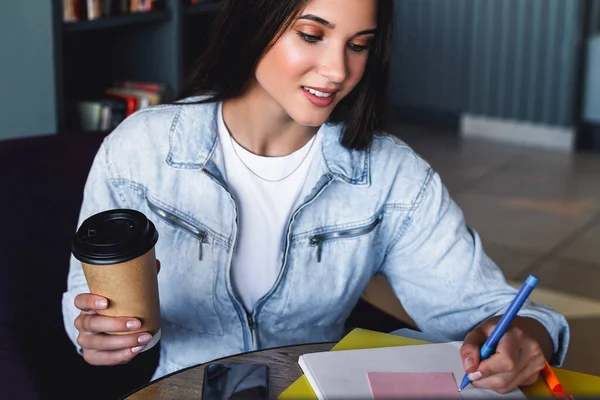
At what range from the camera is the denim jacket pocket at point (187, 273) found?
149cm

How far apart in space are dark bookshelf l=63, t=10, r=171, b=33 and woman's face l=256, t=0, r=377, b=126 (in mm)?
1225

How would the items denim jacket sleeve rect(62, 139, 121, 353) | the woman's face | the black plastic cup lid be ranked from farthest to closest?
denim jacket sleeve rect(62, 139, 121, 353), the woman's face, the black plastic cup lid

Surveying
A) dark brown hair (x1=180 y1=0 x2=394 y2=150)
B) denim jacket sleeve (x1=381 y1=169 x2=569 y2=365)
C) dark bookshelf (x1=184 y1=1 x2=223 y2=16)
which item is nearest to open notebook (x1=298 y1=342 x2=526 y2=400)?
denim jacket sleeve (x1=381 y1=169 x2=569 y2=365)

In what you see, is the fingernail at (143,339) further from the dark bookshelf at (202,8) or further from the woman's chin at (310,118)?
the dark bookshelf at (202,8)

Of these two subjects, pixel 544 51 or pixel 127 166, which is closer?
pixel 127 166

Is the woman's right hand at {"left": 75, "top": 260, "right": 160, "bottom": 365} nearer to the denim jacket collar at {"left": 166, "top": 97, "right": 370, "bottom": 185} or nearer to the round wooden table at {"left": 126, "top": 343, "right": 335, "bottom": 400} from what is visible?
the round wooden table at {"left": 126, "top": 343, "right": 335, "bottom": 400}

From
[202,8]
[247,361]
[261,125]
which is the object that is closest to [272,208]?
[261,125]

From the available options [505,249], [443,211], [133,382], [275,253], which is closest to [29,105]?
[133,382]

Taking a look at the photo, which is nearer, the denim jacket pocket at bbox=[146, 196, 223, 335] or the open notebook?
the open notebook

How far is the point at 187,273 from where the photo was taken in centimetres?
150

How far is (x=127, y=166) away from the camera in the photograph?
1479 millimetres

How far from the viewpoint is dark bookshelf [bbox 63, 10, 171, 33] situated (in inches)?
97.4

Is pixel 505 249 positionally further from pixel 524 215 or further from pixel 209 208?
pixel 209 208

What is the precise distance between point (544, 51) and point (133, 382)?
12.8ft
